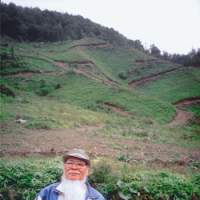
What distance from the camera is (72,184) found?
4.65 m

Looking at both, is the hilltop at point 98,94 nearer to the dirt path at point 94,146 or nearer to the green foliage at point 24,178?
the dirt path at point 94,146

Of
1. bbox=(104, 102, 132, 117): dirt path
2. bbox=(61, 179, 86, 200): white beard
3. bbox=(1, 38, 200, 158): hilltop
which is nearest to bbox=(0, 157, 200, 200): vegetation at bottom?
bbox=(61, 179, 86, 200): white beard

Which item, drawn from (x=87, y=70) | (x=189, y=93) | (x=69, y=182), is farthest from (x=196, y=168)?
(x=87, y=70)

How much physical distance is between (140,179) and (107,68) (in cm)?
5359

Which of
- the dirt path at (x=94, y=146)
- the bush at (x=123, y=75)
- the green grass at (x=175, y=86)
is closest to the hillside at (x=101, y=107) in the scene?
the dirt path at (x=94, y=146)

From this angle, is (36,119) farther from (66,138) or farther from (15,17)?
(15,17)

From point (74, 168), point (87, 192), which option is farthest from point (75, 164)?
point (87, 192)

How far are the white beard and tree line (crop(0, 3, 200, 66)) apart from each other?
65.9m

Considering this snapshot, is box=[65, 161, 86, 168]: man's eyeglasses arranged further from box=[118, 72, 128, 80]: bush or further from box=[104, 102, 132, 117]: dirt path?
box=[118, 72, 128, 80]: bush

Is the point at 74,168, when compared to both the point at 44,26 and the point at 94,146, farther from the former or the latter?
the point at 44,26

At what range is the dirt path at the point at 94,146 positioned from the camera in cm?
1360

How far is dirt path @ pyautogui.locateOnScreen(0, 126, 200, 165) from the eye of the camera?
44.6 feet

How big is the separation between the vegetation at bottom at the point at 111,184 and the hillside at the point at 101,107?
355 cm

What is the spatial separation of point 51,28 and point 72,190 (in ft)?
274
